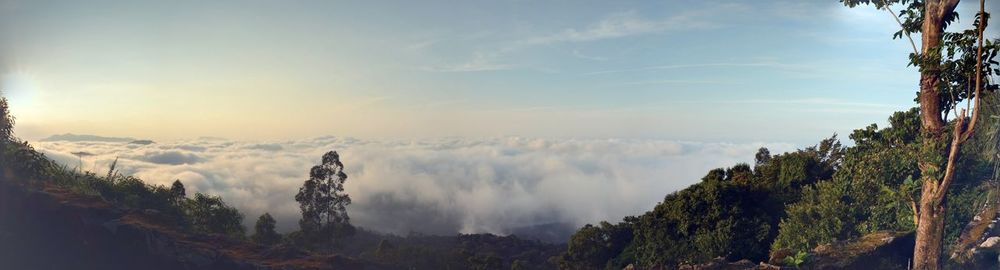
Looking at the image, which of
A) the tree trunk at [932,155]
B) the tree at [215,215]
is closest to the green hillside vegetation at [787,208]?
the tree trunk at [932,155]

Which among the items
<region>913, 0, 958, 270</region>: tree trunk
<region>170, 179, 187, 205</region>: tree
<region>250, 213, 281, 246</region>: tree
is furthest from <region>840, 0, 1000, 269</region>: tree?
<region>170, 179, 187, 205</region>: tree

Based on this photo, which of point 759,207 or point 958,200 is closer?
point 958,200

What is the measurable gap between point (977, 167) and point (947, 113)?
5171mm

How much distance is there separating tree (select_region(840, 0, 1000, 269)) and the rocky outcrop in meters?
18.8

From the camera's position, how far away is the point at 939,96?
17.4m

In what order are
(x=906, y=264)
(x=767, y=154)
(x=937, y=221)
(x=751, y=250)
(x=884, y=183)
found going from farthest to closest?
1. (x=767, y=154)
2. (x=751, y=250)
3. (x=884, y=183)
4. (x=906, y=264)
5. (x=937, y=221)

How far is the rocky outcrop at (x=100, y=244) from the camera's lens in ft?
65.6

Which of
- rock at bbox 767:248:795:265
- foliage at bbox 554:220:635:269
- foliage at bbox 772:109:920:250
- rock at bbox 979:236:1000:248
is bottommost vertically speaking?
foliage at bbox 554:220:635:269


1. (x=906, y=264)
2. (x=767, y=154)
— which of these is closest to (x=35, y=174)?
(x=906, y=264)

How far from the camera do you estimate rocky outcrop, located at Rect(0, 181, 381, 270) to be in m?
20.0

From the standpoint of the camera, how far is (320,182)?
3597cm

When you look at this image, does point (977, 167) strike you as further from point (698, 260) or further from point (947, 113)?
point (698, 260)

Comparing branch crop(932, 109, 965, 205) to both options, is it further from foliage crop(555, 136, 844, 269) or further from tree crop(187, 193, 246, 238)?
tree crop(187, 193, 246, 238)

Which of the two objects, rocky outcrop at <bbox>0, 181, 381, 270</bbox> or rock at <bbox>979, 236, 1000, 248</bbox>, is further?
rocky outcrop at <bbox>0, 181, 381, 270</bbox>
